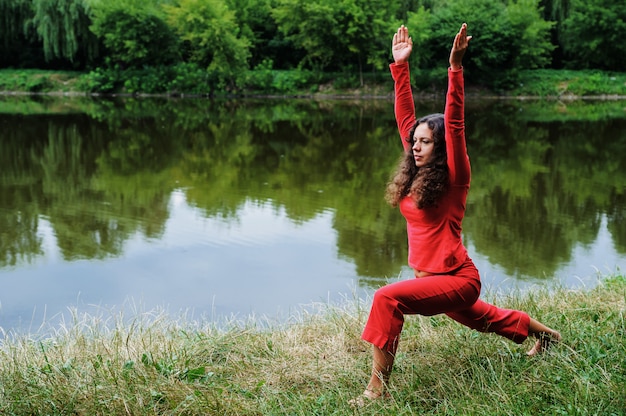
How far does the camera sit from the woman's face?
3.08m

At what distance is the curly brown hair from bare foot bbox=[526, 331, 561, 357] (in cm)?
99

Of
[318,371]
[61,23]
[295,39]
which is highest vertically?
[61,23]

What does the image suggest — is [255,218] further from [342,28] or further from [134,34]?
[134,34]

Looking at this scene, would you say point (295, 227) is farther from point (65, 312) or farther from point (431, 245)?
point (431, 245)

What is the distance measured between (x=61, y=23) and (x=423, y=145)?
39401 mm

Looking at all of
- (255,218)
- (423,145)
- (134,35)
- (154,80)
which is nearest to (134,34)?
(134,35)

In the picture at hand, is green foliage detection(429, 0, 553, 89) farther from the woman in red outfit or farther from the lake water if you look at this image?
the woman in red outfit

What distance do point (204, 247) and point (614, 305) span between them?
522 cm

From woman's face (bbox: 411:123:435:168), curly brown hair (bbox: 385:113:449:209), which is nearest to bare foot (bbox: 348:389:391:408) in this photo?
curly brown hair (bbox: 385:113:449:209)

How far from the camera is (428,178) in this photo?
3.02m

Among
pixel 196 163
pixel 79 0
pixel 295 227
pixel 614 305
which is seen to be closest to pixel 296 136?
pixel 196 163

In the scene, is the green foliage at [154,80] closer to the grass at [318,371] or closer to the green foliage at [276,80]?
the green foliage at [276,80]

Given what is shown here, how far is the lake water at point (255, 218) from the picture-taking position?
6.88 metres

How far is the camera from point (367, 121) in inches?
968
